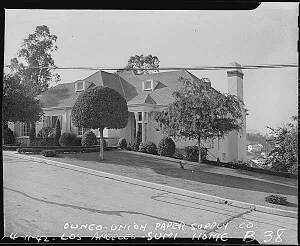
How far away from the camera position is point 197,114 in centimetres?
450

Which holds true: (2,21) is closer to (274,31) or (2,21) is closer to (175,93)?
(175,93)

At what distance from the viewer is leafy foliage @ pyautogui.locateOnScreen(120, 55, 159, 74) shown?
4.29 metres

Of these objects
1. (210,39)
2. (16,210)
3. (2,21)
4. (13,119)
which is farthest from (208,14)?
(16,210)

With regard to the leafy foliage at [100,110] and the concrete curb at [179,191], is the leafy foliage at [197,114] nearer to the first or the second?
the leafy foliage at [100,110]

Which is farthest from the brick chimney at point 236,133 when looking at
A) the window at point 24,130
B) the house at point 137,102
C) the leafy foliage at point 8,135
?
the leafy foliage at point 8,135

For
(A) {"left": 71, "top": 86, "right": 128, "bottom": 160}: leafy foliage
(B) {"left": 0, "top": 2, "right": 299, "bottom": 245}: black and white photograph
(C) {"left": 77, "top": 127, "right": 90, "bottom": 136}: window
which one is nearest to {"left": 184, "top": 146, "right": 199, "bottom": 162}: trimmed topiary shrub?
(B) {"left": 0, "top": 2, "right": 299, "bottom": 245}: black and white photograph

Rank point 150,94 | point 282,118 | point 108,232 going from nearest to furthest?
point 108,232 → point 282,118 → point 150,94

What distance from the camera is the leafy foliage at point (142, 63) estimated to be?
4.29 metres

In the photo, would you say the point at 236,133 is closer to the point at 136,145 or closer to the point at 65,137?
the point at 136,145

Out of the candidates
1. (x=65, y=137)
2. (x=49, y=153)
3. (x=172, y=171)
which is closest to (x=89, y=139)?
(x=65, y=137)

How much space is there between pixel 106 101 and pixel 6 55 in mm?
1503

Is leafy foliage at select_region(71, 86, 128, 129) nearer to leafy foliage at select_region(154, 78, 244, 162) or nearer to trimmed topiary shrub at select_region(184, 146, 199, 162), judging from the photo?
leafy foliage at select_region(154, 78, 244, 162)

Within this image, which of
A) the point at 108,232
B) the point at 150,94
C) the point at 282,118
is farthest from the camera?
the point at 150,94

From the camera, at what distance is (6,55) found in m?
4.21
